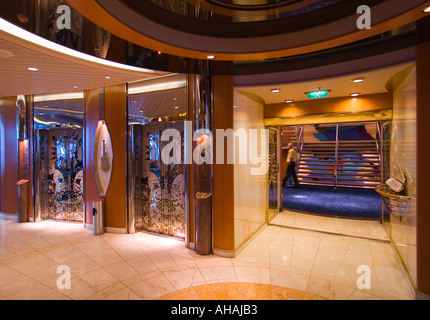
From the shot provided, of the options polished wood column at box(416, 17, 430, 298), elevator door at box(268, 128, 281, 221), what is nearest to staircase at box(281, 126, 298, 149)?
elevator door at box(268, 128, 281, 221)

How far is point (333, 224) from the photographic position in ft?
19.3

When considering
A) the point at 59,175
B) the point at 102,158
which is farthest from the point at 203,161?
the point at 59,175

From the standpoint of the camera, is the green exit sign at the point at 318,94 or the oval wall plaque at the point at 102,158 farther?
the oval wall plaque at the point at 102,158

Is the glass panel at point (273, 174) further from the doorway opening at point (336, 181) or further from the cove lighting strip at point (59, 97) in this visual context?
the cove lighting strip at point (59, 97)

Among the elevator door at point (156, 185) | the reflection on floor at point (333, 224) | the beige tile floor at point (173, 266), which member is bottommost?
the beige tile floor at point (173, 266)

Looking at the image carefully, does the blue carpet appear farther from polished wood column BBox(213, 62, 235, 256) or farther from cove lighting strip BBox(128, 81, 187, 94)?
cove lighting strip BBox(128, 81, 187, 94)

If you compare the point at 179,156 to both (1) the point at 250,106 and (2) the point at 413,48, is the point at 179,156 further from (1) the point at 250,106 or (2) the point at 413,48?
(2) the point at 413,48

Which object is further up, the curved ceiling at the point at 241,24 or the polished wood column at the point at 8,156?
the curved ceiling at the point at 241,24

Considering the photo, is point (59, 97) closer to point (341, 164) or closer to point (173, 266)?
point (173, 266)

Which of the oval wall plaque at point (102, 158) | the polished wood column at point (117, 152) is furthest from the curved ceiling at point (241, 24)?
the oval wall plaque at point (102, 158)

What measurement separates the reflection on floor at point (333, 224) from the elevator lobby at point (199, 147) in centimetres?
6

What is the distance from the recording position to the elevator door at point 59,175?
6.05 metres

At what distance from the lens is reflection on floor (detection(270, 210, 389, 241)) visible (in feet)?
17.2

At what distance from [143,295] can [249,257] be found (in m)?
1.85
